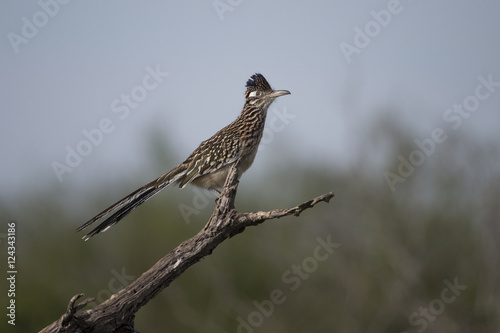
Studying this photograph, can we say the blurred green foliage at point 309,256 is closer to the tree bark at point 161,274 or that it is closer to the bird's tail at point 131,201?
the bird's tail at point 131,201

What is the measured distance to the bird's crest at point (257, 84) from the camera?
715 cm

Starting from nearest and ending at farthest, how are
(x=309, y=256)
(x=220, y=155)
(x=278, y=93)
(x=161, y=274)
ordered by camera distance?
(x=161, y=274) → (x=220, y=155) → (x=278, y=93) → (x=309, y=256)

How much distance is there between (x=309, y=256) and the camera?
12367mm

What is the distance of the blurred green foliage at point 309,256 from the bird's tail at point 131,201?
5.23 m

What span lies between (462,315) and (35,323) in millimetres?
8248

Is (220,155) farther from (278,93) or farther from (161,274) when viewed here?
(161,274)

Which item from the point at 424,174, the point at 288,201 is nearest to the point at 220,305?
the point at 288,201

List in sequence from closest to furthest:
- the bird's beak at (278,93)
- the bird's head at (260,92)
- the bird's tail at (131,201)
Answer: the bird's tail at (131,201) < the bird's beak at (278,93) < the bird's head at (260,92)

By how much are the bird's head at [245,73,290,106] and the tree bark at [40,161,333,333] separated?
2713 mm

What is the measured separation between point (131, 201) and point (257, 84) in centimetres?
239

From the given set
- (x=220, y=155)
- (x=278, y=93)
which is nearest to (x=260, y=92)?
(x=278, y=93)

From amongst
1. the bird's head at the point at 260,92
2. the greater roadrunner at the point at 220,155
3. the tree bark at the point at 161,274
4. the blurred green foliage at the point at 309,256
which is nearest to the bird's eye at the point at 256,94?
the bird's head at the point at 260,92

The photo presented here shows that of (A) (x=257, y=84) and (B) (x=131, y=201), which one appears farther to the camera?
(A) (x=257, y=84)

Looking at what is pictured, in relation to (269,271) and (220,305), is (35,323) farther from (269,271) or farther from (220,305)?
(269,271)
